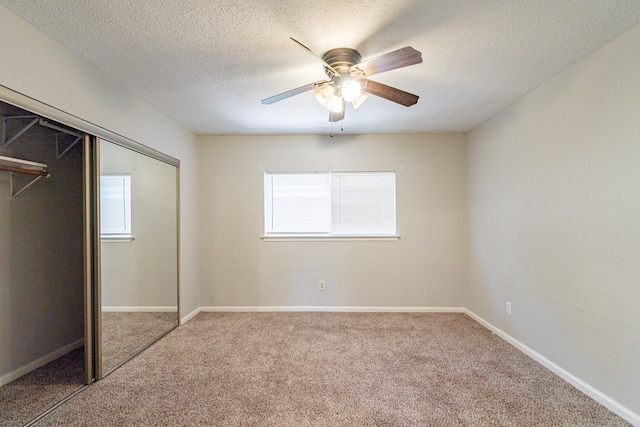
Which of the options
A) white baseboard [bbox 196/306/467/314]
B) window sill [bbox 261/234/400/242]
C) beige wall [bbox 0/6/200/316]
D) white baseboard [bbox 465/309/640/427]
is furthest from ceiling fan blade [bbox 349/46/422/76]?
white baseboard [bbox 196/306/467/314]

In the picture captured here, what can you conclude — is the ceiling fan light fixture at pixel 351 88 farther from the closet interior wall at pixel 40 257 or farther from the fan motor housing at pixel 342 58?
the closet interior wall at pixel 40 257

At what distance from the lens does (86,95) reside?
6.49 feet

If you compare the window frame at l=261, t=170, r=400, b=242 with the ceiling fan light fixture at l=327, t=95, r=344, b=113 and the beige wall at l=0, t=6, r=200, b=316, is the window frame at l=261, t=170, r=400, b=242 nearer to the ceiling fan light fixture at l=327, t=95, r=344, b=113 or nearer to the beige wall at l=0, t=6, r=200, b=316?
the beige wall at l=0, t=6, r=200, b=316

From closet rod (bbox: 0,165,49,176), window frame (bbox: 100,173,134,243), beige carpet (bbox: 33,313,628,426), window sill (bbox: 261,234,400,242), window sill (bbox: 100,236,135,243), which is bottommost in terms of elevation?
beige carpet (bbox: 33,313,628,426)

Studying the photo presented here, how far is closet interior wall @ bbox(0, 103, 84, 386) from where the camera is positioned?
2.10 m

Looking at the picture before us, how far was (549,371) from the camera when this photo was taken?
7.27ft

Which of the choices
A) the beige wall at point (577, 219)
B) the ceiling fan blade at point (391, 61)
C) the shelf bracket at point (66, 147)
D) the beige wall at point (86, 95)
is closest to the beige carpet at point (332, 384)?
the beige wall at point (577, 219)

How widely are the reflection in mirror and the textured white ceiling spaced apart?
716 millimetres

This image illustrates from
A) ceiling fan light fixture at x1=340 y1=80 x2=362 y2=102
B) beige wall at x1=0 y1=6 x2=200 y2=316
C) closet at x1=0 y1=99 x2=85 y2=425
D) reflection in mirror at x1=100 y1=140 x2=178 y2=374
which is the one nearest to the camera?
beige wall at x1=0 y1=6 x2=200 y2=316

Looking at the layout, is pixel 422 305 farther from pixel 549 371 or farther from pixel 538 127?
pixel 538 127

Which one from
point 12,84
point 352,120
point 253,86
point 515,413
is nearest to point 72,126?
point 12,84

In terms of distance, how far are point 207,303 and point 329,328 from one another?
5.65 ft

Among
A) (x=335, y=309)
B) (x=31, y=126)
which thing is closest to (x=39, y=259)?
(x=31, y=126)

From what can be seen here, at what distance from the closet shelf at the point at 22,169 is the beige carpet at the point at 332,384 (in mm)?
1628
